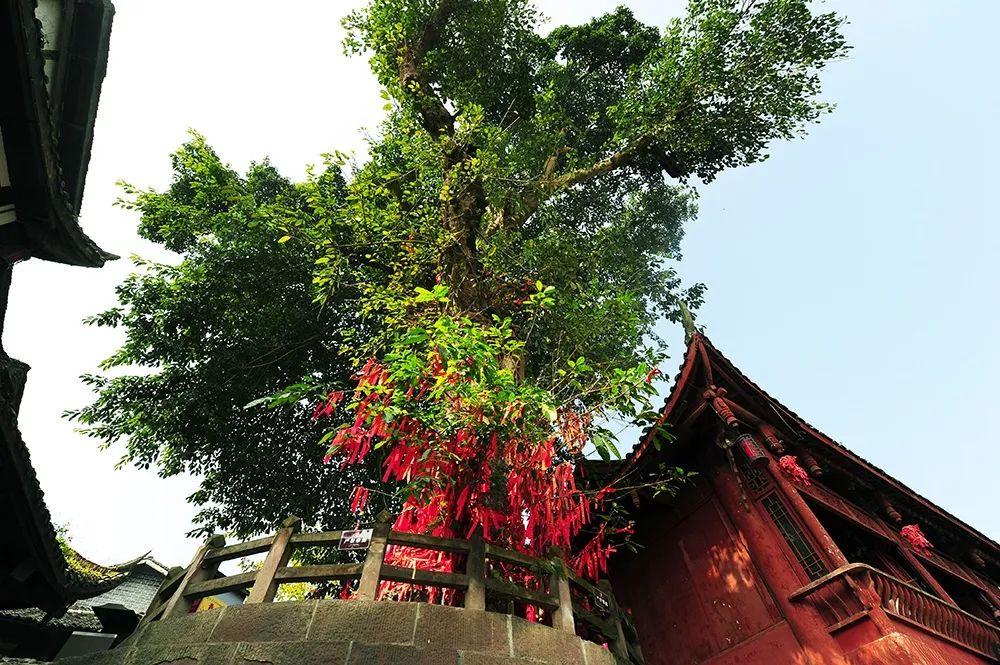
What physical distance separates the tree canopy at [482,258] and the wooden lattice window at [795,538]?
275 cm

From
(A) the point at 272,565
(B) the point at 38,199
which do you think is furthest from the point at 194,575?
(B) the point at 38,199

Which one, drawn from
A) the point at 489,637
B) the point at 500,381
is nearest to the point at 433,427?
the point at 500,381

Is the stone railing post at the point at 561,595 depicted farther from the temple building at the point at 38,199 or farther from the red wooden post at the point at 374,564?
the temple building at the point at 38,199

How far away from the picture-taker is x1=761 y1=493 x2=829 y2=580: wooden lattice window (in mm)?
7383

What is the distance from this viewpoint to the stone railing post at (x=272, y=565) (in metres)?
5.26

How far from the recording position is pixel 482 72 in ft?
51.1

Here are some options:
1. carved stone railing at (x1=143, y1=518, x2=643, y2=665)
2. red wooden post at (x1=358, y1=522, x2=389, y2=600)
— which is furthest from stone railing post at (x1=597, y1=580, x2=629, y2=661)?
red wooden post at (x1=358, y1=522, x2=389, y2=600)

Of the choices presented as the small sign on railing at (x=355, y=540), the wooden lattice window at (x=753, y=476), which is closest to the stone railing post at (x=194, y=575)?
the small sign on railing at (x=355, y=540)

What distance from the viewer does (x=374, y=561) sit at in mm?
5344

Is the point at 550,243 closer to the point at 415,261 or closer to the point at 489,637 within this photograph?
the point at 415,261

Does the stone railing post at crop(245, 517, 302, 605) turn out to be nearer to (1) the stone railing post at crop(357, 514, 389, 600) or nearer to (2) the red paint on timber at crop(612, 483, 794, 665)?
(1) the stone railing post at crop(357, 514, 389, 600)

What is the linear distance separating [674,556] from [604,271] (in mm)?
7388

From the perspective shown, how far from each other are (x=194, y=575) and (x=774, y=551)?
26.7ft

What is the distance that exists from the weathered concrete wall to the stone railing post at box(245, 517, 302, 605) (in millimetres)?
245
